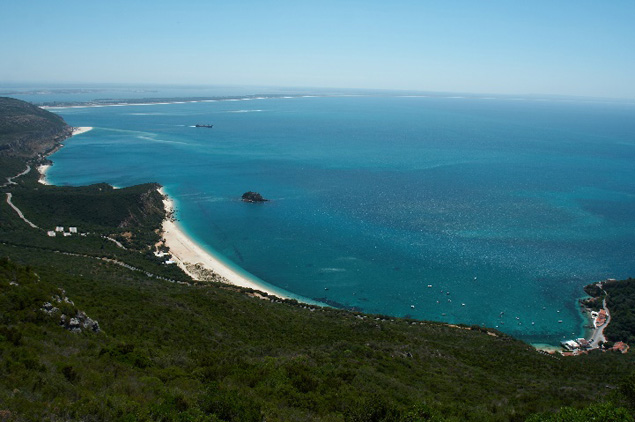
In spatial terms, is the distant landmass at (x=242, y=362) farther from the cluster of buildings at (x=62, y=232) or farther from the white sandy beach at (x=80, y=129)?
the white sandy beach at (x=80, y=129)

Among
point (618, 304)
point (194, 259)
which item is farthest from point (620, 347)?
point (194, 259)

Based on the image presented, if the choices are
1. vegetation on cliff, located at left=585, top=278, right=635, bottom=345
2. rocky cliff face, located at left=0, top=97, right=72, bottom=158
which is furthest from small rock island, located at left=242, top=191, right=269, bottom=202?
rocky cliff face, located at left=0, top=97, right=72, bottom=158

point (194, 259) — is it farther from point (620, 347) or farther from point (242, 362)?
point (620, 347)

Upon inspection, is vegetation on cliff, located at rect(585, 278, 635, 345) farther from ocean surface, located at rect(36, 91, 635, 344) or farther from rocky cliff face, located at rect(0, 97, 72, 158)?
rocky cliff face, located at rect(0, 97, 72, 158)

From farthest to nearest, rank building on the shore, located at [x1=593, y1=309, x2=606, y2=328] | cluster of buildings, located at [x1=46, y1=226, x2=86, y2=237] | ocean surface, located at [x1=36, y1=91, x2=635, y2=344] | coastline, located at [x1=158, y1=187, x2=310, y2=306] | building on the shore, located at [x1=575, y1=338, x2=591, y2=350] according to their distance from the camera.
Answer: cluster of buildings, located at [x1=46, y1=226, x2=86, y2=237]
coastline, located at [x1=158, y1=187, x2=310, y2=306]
ocean surface, located at [x1=36, y1=91, x2=635, y2=344]
building on the shore, located at [x1=593, y1=309, x2=606, y2=328]
building on the shore, located at [x1=575, y1=338, x2=591, y2=350]

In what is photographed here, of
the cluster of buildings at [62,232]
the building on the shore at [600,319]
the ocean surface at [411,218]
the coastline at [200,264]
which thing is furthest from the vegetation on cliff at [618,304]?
the cluster of buildings at [62,232]

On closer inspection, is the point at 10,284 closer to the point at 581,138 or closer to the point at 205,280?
the point at 205,280
